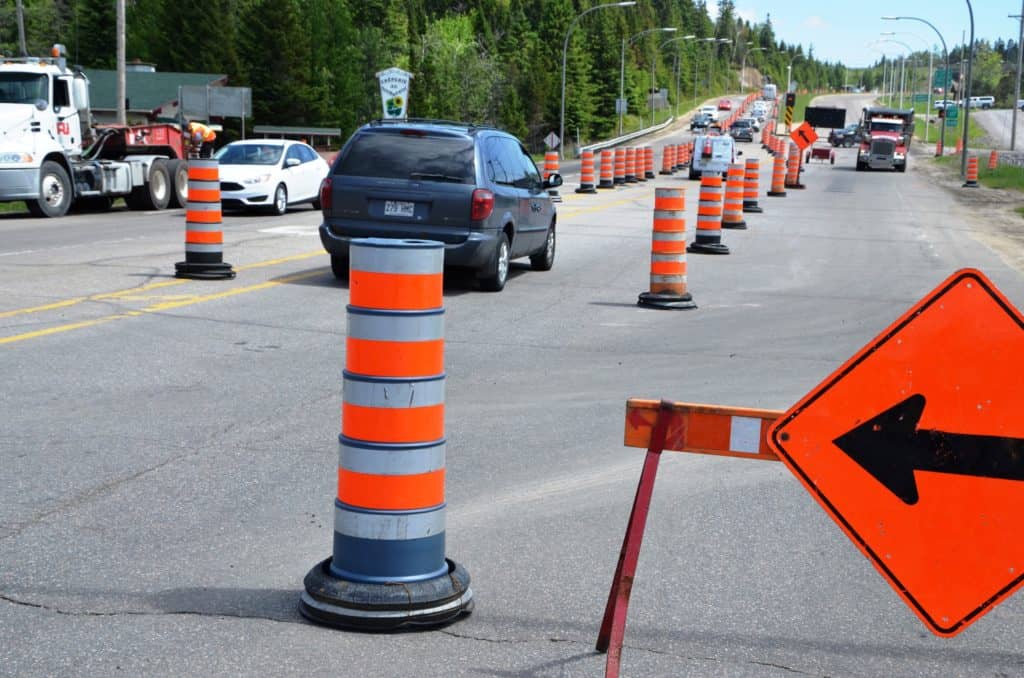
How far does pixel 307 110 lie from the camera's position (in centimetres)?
9488

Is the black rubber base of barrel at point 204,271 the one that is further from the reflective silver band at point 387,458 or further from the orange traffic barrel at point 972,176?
the orange traffic barrel at point 972,176

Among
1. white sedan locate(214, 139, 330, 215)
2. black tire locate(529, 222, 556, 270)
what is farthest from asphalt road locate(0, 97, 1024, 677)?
white sedan locate(214, 139, 330, 215)

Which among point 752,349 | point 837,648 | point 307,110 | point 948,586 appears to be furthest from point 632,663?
point 307,110

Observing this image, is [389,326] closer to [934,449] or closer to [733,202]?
[934,449]

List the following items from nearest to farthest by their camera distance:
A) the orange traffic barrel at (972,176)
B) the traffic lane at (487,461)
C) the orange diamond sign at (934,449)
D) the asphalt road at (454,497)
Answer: the orange diamond sign at (934,449) < the asphalt road at (454,497) < the traffic lane at (487,461) < the orange traffic barrel at (972,176)

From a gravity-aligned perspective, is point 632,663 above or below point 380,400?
below

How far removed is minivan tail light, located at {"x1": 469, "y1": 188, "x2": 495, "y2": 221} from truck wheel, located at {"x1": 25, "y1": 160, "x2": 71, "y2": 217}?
13.9 meters

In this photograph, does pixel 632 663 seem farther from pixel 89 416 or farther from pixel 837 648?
pixel 89 416

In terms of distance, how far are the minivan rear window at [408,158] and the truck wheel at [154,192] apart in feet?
51.0

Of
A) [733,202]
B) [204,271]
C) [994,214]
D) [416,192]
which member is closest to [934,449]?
[416,192]

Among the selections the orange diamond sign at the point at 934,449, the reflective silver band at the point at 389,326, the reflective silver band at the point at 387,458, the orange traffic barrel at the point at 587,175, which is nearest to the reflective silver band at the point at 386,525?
the reflective silver band at the point at 387,458

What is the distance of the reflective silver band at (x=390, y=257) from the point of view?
15.4ft

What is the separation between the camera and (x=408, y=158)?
14.5m

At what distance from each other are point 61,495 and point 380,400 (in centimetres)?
234
